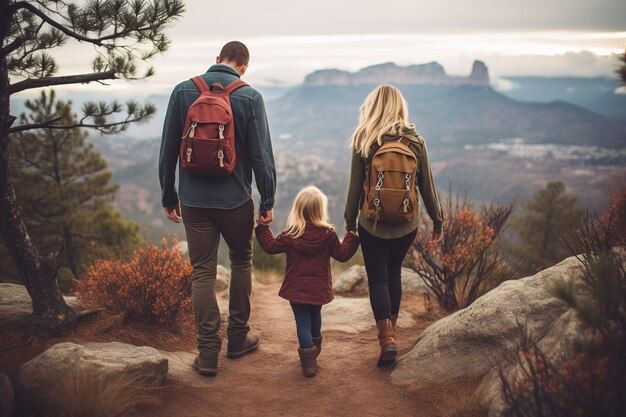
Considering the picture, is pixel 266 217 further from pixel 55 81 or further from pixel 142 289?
pixel 55 81

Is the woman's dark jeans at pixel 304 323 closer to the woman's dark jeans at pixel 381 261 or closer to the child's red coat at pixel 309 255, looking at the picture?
the child's red coat at pixel 309 255

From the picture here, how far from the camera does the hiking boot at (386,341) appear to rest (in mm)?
3289

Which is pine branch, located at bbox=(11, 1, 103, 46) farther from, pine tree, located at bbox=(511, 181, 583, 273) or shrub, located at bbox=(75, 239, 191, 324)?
pine tree, located at bbox=(511, 181, 583, 273)

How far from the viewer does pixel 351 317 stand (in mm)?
5027

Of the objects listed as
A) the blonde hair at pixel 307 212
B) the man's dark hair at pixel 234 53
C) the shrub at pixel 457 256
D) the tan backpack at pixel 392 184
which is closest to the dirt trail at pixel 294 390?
the shrub at pixel 457 256

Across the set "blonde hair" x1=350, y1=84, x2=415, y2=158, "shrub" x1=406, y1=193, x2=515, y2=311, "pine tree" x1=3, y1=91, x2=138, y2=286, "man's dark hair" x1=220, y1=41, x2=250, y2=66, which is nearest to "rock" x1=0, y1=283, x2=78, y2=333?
"man's dark hair" x1=220, y1=41, x2=250, y2=66

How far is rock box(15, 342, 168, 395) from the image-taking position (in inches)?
99.2

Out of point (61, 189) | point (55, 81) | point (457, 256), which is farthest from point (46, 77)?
point (61, 189)

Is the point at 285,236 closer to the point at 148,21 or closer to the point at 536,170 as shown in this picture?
the point at 148,21

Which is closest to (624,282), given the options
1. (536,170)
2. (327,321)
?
(327,321)

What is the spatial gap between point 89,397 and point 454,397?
2155 millimetres

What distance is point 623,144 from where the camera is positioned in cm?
13112

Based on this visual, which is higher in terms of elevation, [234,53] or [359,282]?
[234,53]

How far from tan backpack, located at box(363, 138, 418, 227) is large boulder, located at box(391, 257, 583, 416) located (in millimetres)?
989
